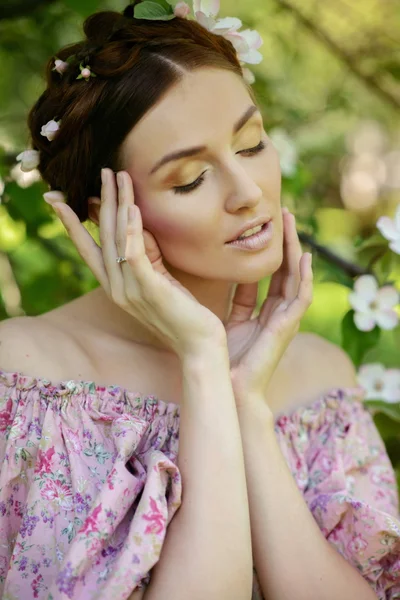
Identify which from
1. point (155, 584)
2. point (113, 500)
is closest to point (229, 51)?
point (113, 500)

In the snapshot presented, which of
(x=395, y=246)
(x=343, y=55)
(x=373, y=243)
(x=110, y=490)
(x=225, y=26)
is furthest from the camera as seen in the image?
(x=343, y=55)

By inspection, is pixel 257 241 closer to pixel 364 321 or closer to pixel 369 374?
pixel 364 321

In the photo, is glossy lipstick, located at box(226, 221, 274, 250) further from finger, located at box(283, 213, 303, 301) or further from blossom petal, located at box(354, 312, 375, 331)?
blossom petal, located at box(354, 312, 375, 331)

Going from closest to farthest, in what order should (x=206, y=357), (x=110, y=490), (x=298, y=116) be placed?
(x=110, y=490) < (x=206, y=357) < (x=298, y=116)

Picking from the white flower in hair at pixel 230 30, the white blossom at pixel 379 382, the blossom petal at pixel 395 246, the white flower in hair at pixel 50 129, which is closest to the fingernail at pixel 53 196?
the white flower in hair at pixel 50 129

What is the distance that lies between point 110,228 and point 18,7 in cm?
101

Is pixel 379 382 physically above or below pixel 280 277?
below

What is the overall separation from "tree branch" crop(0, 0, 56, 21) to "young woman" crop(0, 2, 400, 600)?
614mm

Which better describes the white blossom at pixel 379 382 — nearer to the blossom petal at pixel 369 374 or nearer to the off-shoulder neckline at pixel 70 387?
the blossom petal at pixel 369 374

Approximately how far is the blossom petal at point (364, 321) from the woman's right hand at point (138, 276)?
2.50ft

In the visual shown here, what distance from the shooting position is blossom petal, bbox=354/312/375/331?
2199mm

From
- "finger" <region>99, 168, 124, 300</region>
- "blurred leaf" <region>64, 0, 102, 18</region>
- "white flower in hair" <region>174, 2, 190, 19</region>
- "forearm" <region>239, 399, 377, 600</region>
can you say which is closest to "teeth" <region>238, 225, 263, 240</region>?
"finger" <region>99, 168, 124, 300</region>

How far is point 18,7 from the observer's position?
87.6 inches

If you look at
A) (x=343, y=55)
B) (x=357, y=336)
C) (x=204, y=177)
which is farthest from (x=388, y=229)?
(x=343, y=55)
